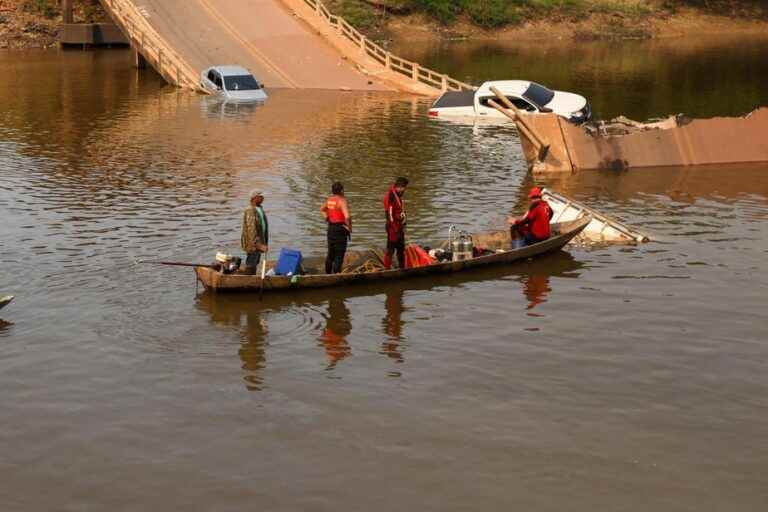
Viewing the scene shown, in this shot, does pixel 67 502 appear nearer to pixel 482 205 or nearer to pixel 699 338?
pixel 699 338

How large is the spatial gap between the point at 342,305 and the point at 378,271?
101 cm

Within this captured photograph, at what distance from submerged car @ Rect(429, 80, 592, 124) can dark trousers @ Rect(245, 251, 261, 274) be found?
811 inches

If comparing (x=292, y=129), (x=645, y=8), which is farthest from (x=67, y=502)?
(x=645, y=8)

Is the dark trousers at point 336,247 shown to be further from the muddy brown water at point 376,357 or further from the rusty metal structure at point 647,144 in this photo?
the rusty metal structure at point 647,144

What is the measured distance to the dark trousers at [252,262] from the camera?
66.4ft

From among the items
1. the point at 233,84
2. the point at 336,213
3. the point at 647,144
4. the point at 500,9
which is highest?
the point at 500,9

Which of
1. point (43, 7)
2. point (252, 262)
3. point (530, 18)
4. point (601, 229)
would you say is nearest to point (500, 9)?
point (530, 18)

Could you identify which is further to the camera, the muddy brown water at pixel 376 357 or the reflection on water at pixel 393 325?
the reflection on water at pixel 393 325

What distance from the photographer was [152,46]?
52094 mm

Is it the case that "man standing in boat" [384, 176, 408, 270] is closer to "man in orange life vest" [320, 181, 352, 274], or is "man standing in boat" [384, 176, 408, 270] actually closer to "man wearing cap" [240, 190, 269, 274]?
"man in orange life vest" [320, 181, 352, 274]

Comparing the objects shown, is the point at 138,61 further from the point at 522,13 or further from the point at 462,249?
the point at 462,249

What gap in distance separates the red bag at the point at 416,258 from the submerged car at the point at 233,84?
81.0ft

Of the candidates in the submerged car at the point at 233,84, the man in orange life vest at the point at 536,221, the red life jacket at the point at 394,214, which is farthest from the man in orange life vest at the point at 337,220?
the submerged car at the point at 233,84

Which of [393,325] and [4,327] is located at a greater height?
[393,325]
